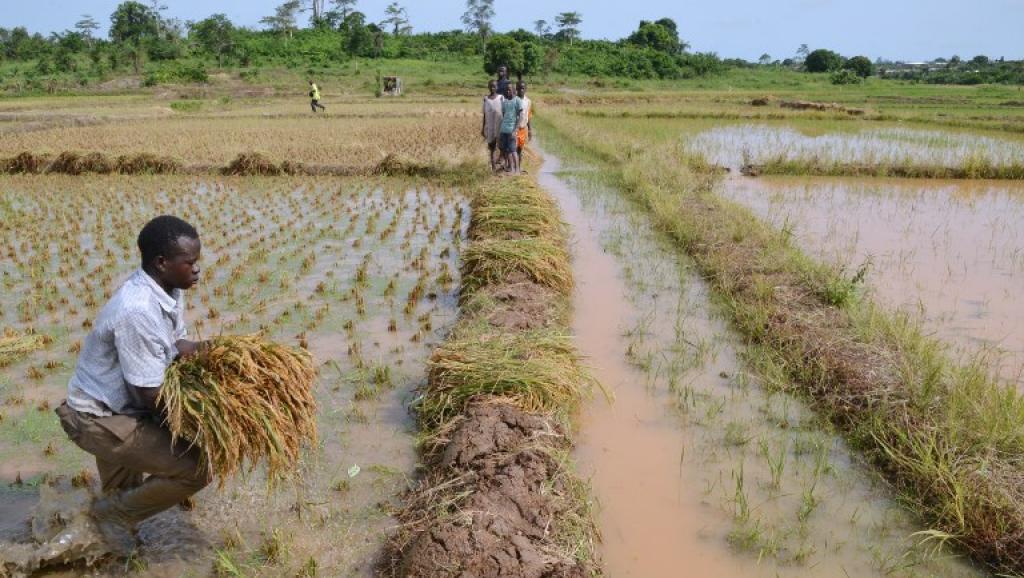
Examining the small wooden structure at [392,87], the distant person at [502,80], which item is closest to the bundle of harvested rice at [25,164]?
the distant person at [502,80]

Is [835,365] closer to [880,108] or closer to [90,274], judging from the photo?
[90,274]

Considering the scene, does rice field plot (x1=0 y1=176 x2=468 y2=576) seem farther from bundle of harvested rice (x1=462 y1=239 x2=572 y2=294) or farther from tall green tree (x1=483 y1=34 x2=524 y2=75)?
tall green tree (x1=483 y1=34 x2=524 y2=75)

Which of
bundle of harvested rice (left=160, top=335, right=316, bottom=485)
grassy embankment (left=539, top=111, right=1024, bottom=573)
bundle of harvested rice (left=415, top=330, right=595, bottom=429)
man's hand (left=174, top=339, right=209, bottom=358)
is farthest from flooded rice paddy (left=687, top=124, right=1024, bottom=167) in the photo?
man's hand (left=174, top=339, right=209, bottom=358)

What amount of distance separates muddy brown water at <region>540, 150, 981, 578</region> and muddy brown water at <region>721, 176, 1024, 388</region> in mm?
1491

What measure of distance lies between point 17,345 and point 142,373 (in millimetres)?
2921

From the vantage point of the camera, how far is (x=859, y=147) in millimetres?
14875

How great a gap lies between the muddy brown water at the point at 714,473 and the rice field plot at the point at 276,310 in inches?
42.1

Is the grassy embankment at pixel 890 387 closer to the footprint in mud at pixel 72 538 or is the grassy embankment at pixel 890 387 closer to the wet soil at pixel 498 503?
the wet soil at pixel 498 503

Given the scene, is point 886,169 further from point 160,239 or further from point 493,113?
point 160,239

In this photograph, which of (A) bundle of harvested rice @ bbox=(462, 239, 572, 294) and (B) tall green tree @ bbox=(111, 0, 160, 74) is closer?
(A) bundle of harvested rice @ bbox=(462, 239, 572, 294)

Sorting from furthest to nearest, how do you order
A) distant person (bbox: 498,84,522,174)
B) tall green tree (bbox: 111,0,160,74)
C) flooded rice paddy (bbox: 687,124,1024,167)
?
tall green tree (bbox: 111,0,160,74), flooded rice paddy (bbox: 687,124,1024,167), distant person (bbox: 498,84,522,174)

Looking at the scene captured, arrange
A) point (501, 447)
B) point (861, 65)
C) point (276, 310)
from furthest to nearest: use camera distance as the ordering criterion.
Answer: point (861, 65) < point (276, 310) < point (501, 447)

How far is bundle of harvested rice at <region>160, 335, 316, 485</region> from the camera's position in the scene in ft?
7.93

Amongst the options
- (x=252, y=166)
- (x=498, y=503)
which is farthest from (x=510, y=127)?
(x=498, y=503)
